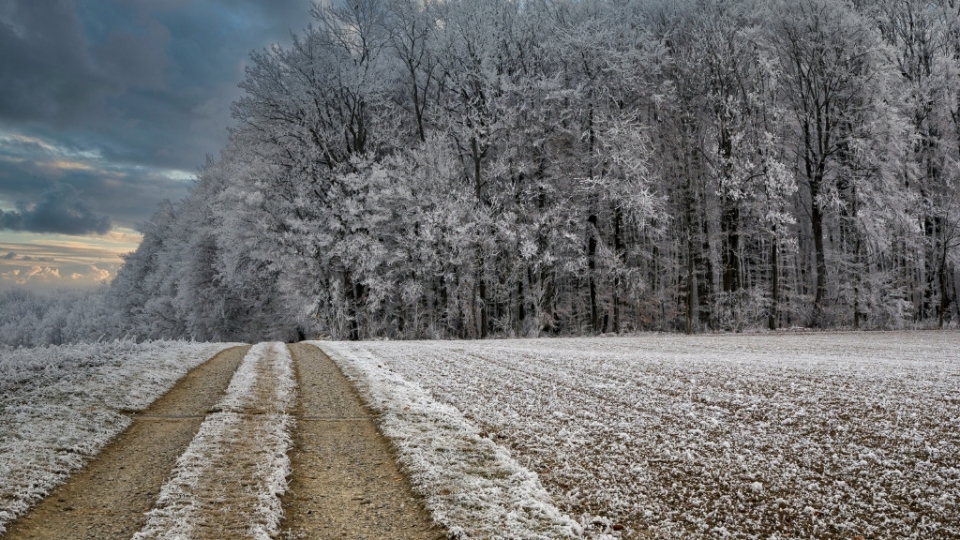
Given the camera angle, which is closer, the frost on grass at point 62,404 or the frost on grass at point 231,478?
the frost on grass at point 231,478

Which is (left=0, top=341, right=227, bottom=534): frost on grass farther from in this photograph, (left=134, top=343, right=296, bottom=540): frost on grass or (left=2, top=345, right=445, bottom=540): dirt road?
(left=134, top=343, right=296, bottom=540): frost on grass

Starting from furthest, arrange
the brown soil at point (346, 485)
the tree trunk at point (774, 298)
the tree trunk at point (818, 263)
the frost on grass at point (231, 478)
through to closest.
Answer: the tree trunk at point (818, 263) → the tree trunk at point (774, 298) → the brown soil at point (346, 485) → the frost on grass at point (231, 478)

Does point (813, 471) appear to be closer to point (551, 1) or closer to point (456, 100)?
point (456, 100)

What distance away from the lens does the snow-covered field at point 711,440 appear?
4.90m

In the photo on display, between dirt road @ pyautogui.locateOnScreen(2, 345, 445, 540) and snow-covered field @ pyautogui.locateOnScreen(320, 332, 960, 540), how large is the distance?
1.32 ft

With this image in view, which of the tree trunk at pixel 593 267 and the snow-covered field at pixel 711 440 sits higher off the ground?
the tree trunk at pixel 593 267

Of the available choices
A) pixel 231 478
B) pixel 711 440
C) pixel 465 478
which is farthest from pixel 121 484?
pixel 711 440

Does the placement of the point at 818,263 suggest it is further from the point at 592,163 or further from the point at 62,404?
the point at 62,404

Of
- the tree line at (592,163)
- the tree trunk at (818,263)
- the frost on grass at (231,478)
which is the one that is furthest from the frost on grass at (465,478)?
the tree trunk at (818,263)

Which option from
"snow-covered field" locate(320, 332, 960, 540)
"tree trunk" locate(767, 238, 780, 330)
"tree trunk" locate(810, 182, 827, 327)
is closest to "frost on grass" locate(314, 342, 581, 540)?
"snow-covered field" locate(320, 332, 960, 540)

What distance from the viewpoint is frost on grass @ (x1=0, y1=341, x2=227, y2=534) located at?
5758 millimetres

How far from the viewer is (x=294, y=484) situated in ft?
19.0

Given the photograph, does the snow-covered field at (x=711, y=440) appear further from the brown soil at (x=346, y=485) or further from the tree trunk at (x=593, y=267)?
the tree trunk at (x=593, y=267)

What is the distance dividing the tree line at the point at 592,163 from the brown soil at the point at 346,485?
1938 cm
